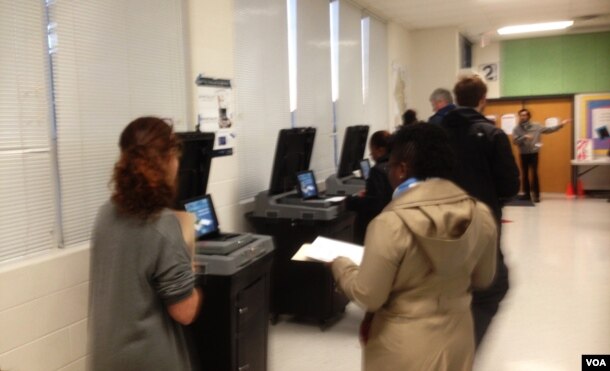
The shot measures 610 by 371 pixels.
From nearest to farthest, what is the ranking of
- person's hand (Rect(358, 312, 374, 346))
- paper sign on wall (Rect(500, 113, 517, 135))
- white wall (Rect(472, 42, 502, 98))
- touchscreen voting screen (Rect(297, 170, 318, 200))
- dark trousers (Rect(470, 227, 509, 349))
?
person's hand (Rect(358, 312, 374, 346)), dark trousers (Rect(470, 227, 509, 349)), touchscreen voting screen (Rect(297, 170, 318, 200)), paper sign on wall (Rect(500, 113, 517, 135)), white wall (Rect(472, 42, 502, 98))

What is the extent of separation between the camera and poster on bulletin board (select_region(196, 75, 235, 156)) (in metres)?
3.45

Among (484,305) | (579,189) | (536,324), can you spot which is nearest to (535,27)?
(579,189)

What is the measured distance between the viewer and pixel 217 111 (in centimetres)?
361

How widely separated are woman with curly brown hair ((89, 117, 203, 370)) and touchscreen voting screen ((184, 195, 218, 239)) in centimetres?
105

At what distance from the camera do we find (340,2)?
19.6 ft

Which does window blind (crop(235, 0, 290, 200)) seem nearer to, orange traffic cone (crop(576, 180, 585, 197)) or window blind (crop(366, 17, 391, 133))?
window blind (crop(366, 17, 391, 133))

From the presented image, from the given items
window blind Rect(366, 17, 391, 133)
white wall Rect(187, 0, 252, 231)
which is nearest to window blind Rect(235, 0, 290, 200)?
white wall Rect(187, 0, 252, 231)

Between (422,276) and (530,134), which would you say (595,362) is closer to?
(422,276)

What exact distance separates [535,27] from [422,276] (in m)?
8.39

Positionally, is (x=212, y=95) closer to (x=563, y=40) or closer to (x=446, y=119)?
(x=446, y=119)

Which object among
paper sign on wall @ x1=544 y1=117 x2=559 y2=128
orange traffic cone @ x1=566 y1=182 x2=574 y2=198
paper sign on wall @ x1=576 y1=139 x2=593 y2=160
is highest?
paper sign on wall @ x1=544 y1=117 x2=559 y2=128

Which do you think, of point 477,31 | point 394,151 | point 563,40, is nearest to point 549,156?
point 563,40

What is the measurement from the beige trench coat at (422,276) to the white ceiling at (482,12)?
5176 mm

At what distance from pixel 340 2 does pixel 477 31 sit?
13.0 feet
